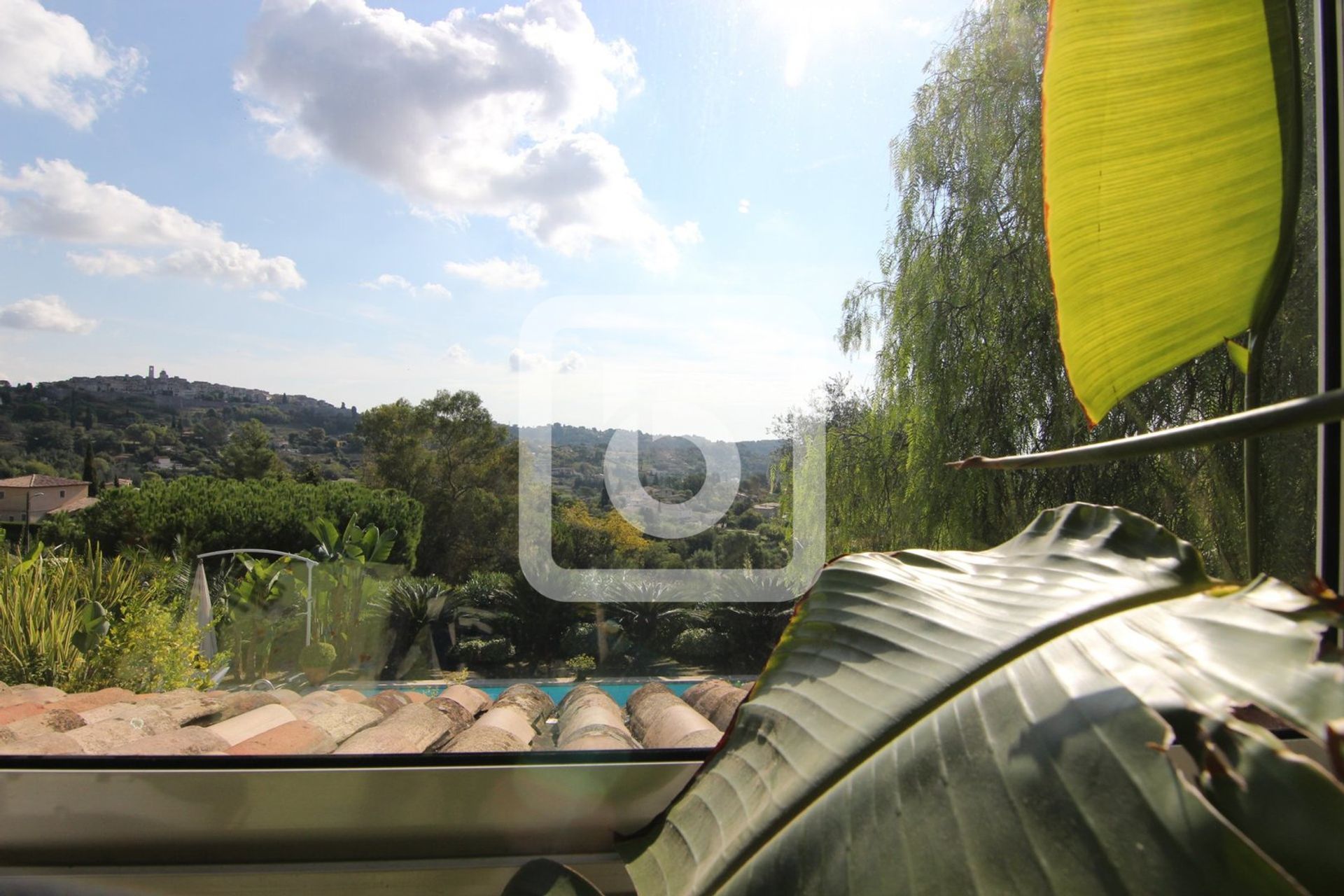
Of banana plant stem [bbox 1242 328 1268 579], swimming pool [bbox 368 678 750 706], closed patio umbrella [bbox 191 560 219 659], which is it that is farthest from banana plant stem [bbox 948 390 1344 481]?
closed patio umbrella [bbox 191 560 219 659]

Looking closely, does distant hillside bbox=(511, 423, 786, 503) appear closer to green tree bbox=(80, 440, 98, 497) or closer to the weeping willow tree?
the weeping willow tree

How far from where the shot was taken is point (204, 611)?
927mm

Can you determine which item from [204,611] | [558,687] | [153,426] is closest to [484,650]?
[558,687]

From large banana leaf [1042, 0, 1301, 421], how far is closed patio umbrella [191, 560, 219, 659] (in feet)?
3.12

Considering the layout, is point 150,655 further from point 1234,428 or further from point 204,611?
point 1234,428

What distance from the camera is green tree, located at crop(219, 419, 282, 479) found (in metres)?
0.88

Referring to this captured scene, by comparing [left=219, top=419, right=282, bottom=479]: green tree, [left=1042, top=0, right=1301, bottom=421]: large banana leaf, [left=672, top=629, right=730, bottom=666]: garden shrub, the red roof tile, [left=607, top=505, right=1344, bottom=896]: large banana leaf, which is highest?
[left=1042, top=0, right=1301, bottom=421]: large banana leaf

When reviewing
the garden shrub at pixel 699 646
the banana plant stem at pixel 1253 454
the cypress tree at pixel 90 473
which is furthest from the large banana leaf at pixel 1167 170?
the cypress tree at pixel 90 473

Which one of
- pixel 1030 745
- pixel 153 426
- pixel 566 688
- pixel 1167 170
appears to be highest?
pixel 1167 170

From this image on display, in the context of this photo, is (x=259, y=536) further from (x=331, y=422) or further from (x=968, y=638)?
(x=968, y=638)

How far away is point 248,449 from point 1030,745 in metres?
0.88

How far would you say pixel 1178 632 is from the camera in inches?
9.3

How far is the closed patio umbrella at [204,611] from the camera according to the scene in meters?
0.92

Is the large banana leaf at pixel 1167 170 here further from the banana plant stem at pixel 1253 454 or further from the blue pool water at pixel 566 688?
the blue pool water at pixel 566 688
